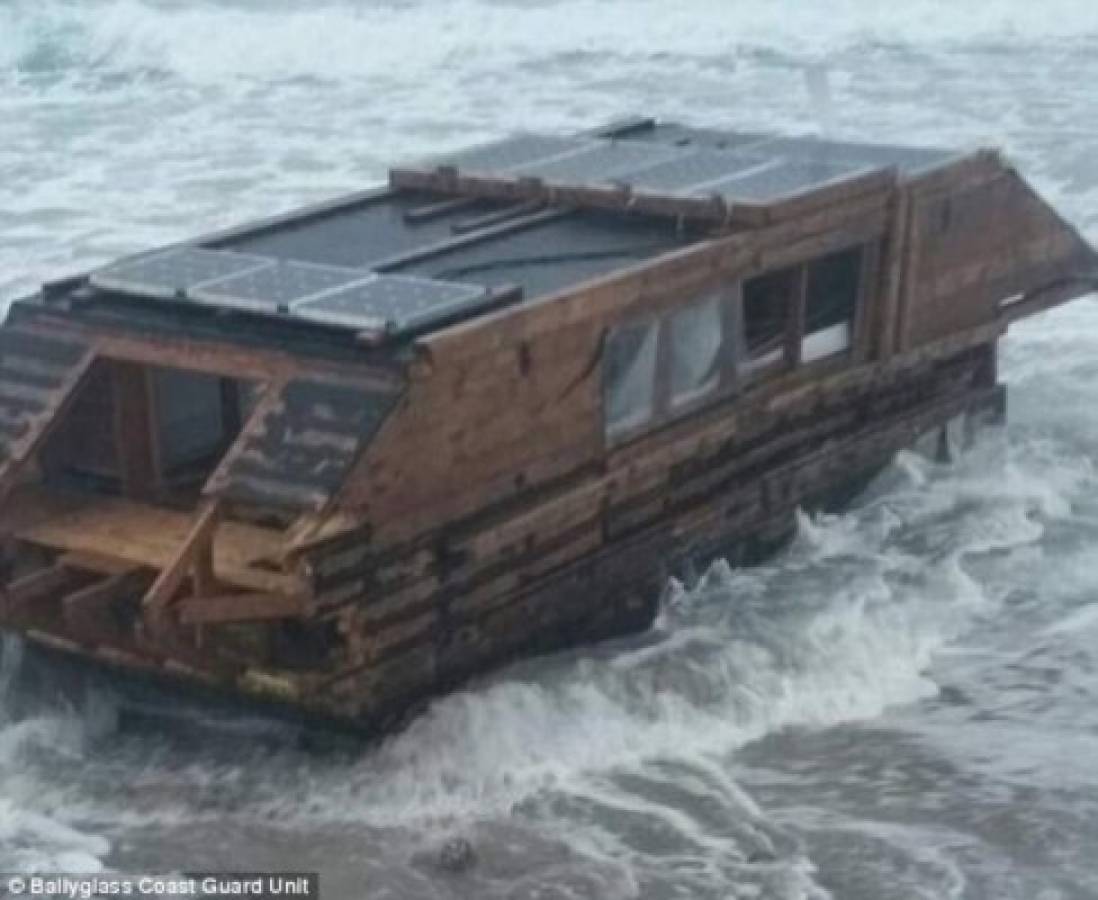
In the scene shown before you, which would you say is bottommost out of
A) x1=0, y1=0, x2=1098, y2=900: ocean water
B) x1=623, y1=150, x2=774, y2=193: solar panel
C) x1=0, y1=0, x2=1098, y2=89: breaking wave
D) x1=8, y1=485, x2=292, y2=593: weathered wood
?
x1=0, y1=0, x2=1098, y2=89: breaking wave

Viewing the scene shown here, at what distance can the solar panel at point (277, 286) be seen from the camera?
1114 cm

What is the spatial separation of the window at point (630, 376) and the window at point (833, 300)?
156cm

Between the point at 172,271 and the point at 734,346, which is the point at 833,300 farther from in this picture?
the point at 172,271

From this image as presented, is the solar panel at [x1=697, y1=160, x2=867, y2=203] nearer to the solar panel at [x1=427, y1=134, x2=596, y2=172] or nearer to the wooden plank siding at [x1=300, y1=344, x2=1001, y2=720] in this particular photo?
the wooden plank siding at [x1=300, y1=344, x2=1001, y2=720]

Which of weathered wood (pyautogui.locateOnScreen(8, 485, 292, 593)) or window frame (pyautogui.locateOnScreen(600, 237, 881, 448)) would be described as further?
window frame (pyautogui.locateOnScreen(600, 237, 881, 448))

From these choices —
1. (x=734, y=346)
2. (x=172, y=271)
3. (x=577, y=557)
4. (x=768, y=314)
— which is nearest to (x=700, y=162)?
(x=768, y=314)

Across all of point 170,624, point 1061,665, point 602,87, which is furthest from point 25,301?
point 602,87

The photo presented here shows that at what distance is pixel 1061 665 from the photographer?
11930 mm

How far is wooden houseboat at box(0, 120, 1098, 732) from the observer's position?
1059 cm

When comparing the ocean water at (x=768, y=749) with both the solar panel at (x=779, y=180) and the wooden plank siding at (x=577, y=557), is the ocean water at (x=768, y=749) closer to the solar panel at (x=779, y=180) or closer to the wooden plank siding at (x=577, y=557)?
the wooden plank siding at (x=577, y=557)

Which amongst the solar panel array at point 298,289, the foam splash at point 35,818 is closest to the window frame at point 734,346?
the solar panel array at point 298,289

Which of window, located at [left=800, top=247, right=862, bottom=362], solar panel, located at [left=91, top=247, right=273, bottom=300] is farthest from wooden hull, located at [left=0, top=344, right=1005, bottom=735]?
solar panel, located at [left=91, top=247, right=273, bottom=300]

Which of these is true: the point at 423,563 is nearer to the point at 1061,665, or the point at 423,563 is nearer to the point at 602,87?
the point at 1061,665

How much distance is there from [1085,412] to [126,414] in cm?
658
